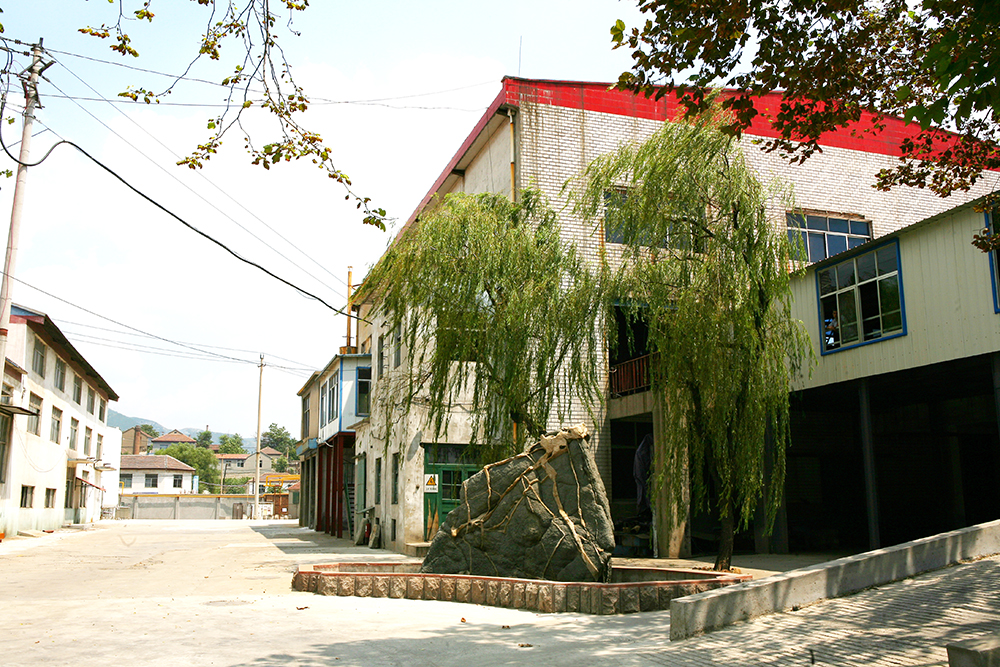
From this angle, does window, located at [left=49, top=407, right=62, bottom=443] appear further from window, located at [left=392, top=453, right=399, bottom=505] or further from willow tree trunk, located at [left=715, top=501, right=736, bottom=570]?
willow tree trunk, located at [left=715, top=501, right=736, bottom=570]

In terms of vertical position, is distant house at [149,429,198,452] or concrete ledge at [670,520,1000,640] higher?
distant house at [149,429,198,452]

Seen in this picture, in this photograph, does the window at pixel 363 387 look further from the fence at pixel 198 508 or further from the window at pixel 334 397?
the fence at pixel 198 508

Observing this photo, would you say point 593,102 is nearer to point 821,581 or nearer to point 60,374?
point 821,581

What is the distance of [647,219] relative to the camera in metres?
11.7

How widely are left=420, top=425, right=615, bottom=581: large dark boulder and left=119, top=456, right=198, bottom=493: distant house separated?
6640cm

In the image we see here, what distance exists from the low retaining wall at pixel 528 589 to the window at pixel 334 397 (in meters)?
15.7

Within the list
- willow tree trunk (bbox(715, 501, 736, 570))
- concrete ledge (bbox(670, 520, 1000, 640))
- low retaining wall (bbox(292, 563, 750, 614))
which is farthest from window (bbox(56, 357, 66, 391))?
concrete ledge (bbox(670, 520, 1000, 640))

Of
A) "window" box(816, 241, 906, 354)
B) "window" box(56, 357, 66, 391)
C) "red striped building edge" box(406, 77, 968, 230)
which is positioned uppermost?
"red striped building edge" box(406, 77, 968, 230)

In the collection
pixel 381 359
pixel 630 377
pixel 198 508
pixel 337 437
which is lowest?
pixel 198 508

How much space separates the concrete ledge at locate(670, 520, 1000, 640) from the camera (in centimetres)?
691

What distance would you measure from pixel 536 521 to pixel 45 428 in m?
29.5

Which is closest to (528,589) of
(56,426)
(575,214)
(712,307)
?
Result: (712,307)

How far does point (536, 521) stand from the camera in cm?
1050

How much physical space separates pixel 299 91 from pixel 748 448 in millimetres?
8090
